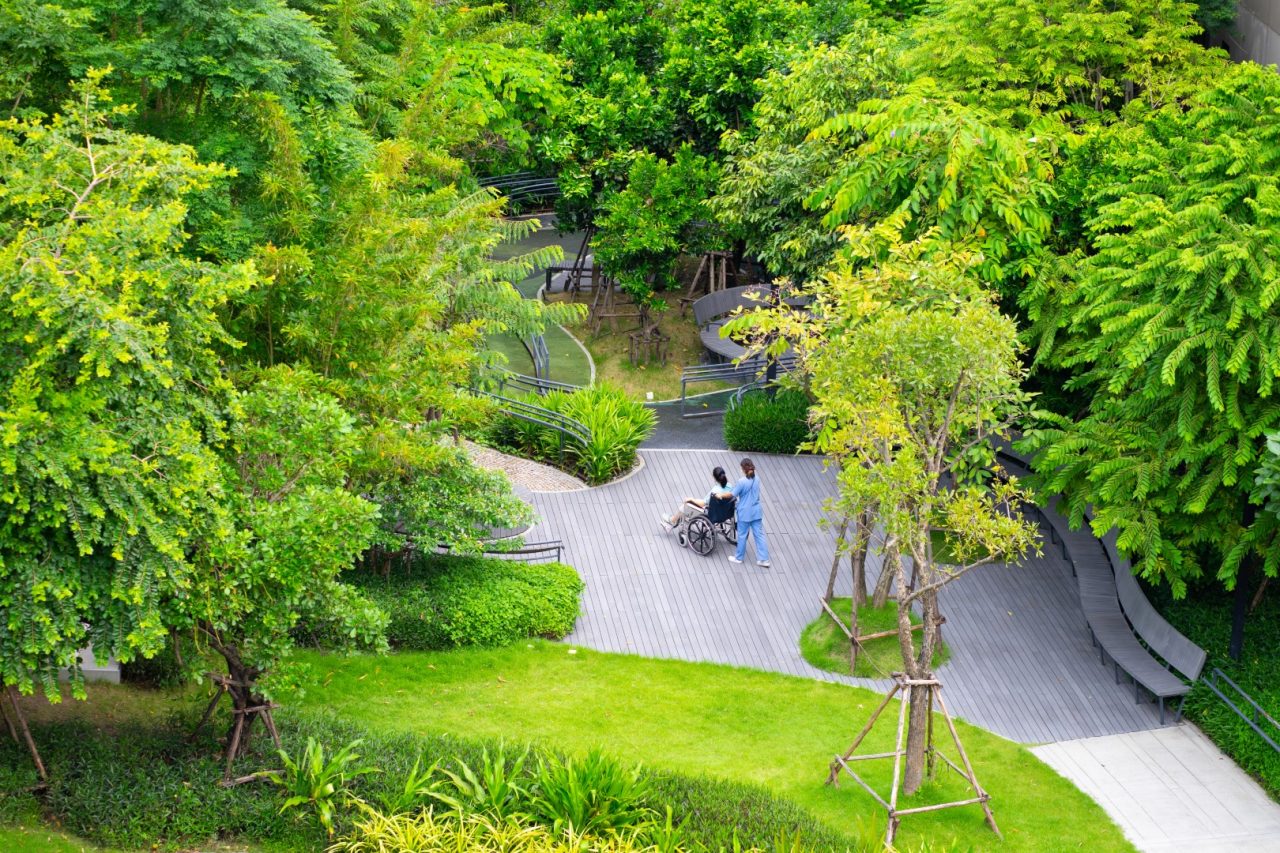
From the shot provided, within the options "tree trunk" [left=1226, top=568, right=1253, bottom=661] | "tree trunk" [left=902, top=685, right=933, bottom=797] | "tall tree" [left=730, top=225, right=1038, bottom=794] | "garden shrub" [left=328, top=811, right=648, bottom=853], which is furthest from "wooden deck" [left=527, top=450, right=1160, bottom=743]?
"garden shrub" [left=328, top=811, right=648, bottom=853]

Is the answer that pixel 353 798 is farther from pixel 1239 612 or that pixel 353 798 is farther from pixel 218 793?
pixel 1239 612

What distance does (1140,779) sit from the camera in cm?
1588

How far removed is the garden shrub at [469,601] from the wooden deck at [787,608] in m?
0.58

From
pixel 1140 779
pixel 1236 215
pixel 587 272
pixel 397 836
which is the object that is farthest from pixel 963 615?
pixel 587 272

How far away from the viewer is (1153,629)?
57.9ft

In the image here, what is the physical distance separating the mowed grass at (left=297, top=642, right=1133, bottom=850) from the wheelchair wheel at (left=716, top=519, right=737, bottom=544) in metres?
3.33

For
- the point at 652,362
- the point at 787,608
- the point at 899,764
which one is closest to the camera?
the point at 899,764

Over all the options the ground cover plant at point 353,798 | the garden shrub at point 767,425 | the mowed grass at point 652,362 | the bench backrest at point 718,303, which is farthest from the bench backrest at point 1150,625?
the bench backrest at point 718,303

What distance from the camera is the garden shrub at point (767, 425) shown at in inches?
919

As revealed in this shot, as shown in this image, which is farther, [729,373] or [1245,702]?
[729,373]

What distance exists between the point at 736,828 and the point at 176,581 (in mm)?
5820

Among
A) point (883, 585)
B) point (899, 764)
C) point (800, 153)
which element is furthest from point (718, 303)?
point (899, 764)

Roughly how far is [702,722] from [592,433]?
723cm

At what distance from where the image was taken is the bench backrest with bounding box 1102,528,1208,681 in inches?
667
